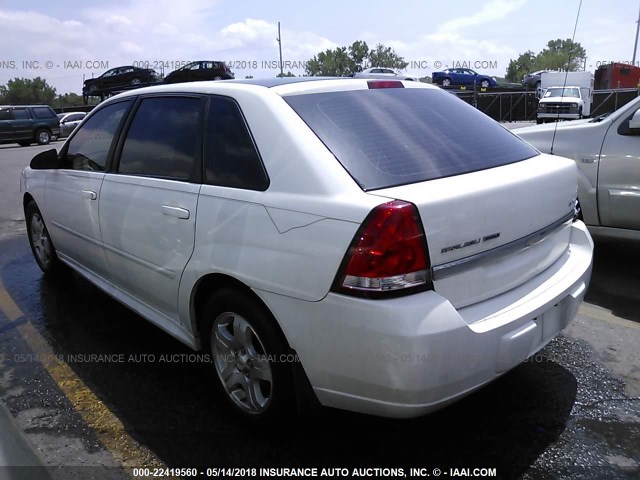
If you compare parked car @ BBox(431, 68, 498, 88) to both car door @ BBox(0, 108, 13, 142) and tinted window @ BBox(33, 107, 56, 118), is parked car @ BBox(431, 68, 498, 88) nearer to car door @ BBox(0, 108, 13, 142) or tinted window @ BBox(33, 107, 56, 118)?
tinted window @ BBox(33, 107, 56, 118)

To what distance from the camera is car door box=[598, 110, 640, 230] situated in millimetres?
4562

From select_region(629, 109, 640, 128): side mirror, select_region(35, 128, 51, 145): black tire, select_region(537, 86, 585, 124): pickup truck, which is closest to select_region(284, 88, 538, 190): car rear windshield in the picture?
select_region(629, 109, 640, 128): side mirror

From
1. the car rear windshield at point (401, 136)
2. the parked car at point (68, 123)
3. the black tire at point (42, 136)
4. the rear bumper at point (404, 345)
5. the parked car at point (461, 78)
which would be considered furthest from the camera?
the parked car at point (461, 78)

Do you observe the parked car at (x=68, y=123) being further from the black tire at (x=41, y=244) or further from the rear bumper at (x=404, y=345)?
the rear bumper at (x=404, y=345)

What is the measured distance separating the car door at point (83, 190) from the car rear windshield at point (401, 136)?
1.71 m

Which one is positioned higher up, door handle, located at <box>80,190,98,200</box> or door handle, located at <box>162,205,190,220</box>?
door handle, located at <box>162,205,190,220</box>

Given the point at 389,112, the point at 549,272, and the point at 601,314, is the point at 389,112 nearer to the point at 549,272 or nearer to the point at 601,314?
the point at 549,272

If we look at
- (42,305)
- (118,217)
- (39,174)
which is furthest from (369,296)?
(39,174)

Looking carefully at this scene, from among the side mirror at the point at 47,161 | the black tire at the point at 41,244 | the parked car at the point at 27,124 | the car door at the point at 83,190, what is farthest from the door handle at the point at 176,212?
the parked car at the point at 27,124

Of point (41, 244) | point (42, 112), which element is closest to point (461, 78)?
point (42, 112)

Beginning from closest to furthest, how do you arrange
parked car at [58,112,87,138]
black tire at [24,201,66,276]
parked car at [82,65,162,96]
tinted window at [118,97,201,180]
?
tinted window at [118,97,201,180], black tire at [24,201,66,276], parked car at [58,112,87,138], parked car at [82,65,162,96]

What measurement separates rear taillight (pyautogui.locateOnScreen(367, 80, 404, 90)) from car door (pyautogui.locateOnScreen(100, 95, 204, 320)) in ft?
2.99

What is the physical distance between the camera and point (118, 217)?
3309mm

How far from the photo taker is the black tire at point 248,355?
2363mm
